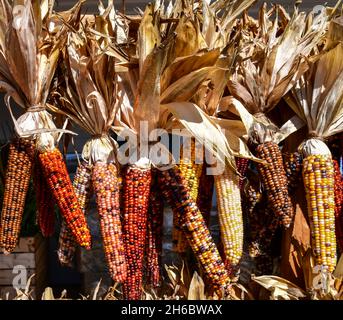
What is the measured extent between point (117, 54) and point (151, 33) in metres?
0.16

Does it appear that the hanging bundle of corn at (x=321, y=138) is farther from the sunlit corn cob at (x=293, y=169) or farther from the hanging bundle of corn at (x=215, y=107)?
the hanging bundle of corn at (x=215, y=107)

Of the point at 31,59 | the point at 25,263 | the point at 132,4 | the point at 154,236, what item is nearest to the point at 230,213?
the point at 154,236

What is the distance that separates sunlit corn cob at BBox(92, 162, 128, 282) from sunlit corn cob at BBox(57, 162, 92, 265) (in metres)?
0.08

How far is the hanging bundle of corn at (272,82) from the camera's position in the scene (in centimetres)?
184

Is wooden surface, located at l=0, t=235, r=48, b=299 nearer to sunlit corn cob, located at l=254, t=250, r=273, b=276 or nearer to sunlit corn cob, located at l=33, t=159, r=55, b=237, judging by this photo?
sunlit corn cob, located at l=33, t=159, r=55, b=237

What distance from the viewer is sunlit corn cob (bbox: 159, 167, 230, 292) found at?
1.74m

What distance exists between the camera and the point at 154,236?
1875 millimetres

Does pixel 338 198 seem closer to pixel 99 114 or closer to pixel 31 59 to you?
pixel 99 114

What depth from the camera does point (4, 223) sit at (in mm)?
1765

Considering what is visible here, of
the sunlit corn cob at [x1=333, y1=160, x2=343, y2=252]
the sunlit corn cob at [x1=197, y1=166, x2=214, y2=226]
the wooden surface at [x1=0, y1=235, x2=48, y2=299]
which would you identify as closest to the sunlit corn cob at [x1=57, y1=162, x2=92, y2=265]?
the sunlit corn cob at [x1=197, y1=166, x2=214, y2=226]

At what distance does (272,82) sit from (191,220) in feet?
2.21

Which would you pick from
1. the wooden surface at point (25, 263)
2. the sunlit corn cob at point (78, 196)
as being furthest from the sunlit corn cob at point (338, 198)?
the wooden surface at point (25, 263)

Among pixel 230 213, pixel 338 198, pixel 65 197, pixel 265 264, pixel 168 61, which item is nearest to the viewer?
pixel 168 61

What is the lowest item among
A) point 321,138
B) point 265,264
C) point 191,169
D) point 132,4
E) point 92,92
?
point 265,264
